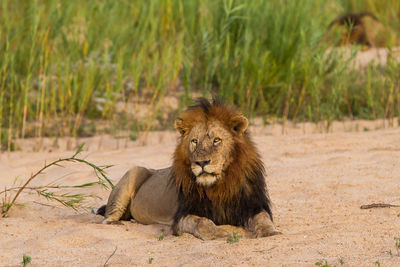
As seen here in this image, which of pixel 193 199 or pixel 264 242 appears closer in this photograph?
pixel 264 242

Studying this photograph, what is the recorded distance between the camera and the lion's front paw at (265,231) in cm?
444

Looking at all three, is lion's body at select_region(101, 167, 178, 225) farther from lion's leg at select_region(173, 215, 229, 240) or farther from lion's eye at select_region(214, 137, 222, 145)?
lion's eye at select_region(214, 137, 222, 145)

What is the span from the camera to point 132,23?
1034 cm

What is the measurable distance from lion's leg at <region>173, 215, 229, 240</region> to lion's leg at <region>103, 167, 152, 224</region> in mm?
773

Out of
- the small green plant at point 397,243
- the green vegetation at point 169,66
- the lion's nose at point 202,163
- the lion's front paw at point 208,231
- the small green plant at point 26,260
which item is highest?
the green vegetation at point 169,66

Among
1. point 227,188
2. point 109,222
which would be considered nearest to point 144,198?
point 109,222

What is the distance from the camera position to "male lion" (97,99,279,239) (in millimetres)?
4523

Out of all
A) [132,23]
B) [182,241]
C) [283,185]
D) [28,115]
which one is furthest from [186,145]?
[132,23]

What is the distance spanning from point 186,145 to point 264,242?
2.95 ft

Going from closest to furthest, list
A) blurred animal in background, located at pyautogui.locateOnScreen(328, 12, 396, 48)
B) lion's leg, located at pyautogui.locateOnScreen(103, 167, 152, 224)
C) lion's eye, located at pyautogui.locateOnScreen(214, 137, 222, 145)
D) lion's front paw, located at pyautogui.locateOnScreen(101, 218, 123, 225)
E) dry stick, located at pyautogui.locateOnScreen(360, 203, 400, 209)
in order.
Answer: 1. lion's eye, located at pyautogui.locateOnScreen(214, 137, 222, 145)
2. dry stick, located at pyautogui.locateOnScreen(360, 203, 400, 209)
3. lion's front paw, located at pyautogui.locateOnScreen(101, 218, 123, 225)
4. lion's leg, located at pyautogui.locateOnScreen(103, 167, 152, 224)
5. blurred animal in background, located at pyautogui.locateOnScreen(328, 12, 396, 48)

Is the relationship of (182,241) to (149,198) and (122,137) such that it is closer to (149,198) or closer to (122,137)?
(149,198)

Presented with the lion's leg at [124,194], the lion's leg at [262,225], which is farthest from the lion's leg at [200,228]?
the lion's leg at [124,194]

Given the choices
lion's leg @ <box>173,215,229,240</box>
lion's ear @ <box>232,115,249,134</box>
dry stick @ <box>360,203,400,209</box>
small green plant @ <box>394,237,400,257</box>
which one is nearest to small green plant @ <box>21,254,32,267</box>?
lion's leg @ <box>173,215,229,240</box>

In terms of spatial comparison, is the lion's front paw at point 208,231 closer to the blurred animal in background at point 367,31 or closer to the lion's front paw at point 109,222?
the lion's front paw at point 109,222
